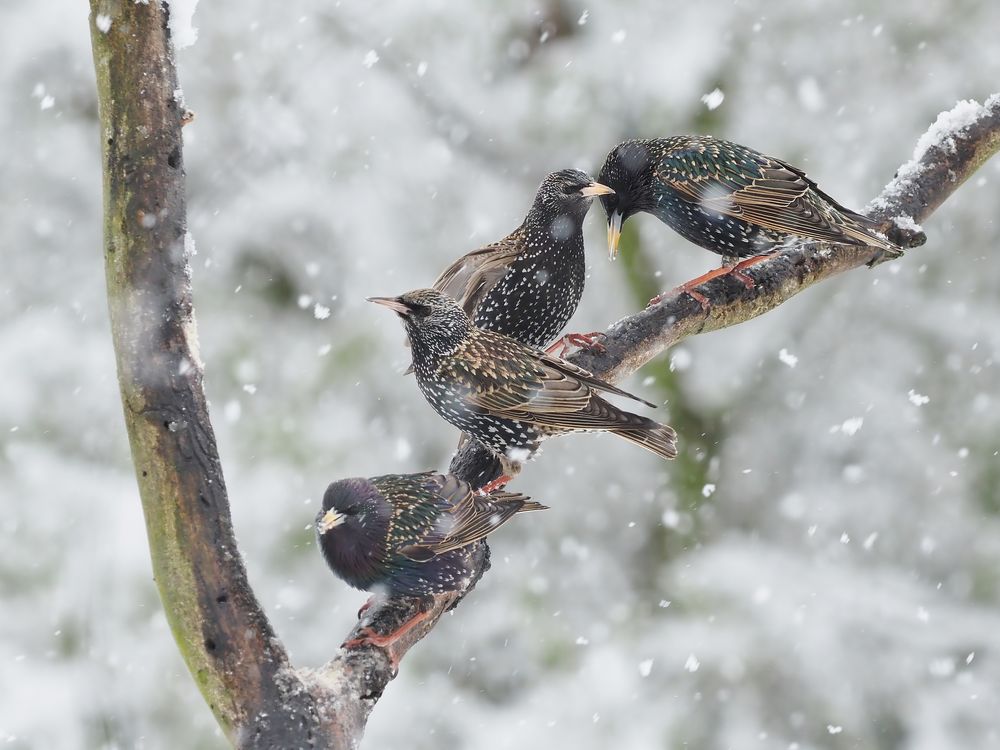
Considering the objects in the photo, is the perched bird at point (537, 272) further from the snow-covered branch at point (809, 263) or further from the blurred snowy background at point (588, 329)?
the blurred snowy background at point (588, 329)

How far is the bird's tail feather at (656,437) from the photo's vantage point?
9.07 ft

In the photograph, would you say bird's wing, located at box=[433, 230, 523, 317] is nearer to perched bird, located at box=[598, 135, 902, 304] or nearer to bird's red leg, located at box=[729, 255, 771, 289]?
perched bird, located at box=[598, 135, 902, 304]

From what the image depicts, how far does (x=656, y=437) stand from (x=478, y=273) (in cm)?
85

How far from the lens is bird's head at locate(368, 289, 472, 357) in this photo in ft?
9.35

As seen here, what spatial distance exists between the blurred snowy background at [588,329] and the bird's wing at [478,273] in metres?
1.52

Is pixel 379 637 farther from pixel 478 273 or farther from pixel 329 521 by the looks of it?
pixel 478 273

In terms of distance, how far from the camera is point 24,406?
4.41 meters

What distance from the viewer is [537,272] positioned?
322 centimetres

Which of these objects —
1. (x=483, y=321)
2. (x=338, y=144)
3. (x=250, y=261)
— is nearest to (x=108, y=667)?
(x=250, y=261)

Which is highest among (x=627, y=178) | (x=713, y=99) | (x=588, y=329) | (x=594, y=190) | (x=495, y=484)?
(x=713, y=99)

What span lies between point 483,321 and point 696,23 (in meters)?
2.67

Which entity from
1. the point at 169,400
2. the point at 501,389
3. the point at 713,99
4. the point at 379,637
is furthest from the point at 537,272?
the point at 713,99

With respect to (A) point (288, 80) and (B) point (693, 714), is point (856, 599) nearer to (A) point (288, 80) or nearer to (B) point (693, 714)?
(B) point (693, 714)

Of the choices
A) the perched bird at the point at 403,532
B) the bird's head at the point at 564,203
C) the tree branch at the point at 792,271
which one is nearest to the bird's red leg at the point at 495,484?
the tree branch at the point at 792,271
